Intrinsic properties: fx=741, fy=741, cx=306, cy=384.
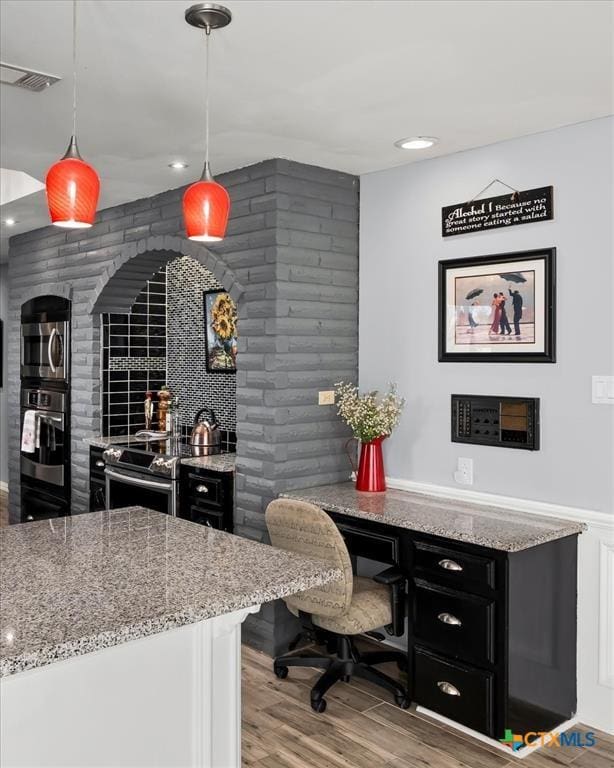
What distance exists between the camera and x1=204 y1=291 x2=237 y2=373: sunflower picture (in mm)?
5113

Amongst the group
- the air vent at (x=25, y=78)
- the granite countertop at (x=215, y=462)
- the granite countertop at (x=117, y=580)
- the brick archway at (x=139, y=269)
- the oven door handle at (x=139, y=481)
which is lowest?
the oven door handle at (x=139, y=481)

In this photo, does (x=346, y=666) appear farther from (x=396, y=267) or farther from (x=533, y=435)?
(x=396, y=267)

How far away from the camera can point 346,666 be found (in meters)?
3.35

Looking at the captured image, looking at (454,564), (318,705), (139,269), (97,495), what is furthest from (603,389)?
(97,495)

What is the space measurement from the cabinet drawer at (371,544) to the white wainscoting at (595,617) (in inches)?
28.3

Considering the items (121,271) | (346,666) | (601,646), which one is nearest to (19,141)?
(121,271)

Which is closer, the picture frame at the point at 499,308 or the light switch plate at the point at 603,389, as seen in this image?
the light switch plate at the point at 603,389

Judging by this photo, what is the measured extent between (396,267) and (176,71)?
5.47 ft

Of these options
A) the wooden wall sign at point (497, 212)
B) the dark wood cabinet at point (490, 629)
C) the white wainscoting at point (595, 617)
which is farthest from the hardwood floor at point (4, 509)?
the white wainscoting at point (595, 617)

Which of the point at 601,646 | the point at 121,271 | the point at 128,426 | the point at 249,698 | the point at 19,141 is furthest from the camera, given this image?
the point at 128,426

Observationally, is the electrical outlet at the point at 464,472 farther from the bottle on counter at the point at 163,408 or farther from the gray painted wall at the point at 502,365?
the bottle on counter at the point at 163,408

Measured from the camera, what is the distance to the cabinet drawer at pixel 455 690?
2.88m

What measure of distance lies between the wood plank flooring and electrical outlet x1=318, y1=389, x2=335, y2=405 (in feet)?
4.64

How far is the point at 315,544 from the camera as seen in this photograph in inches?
123
